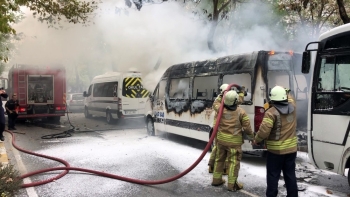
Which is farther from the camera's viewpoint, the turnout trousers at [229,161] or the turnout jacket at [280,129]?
the turnout trousers at [229,161]

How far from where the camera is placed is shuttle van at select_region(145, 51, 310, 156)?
6.47 meters

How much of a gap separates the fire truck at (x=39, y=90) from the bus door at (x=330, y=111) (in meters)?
12.5

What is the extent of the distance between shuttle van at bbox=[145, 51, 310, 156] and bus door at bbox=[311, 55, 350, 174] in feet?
4.65

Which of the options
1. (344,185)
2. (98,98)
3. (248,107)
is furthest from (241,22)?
(344,185)

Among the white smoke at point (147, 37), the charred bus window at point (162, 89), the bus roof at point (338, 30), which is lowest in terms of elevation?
the charred bus window at point (162, 89)

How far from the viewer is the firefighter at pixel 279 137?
4.31m

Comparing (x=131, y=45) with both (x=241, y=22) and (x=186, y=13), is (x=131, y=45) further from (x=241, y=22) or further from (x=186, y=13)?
(x=241, y=22)

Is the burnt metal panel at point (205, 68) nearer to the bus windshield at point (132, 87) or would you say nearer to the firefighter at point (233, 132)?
the firefighter at point (233, 132)

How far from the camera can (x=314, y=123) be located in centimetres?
501

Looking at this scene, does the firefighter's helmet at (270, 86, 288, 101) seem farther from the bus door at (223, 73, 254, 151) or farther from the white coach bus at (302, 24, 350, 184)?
the bus door at (223, 73, 254, 151)

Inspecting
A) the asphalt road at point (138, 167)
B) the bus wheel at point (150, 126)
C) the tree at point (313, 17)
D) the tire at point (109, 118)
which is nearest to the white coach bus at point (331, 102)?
the asphalt road at point (138, 167)

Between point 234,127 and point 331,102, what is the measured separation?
1.44 meters

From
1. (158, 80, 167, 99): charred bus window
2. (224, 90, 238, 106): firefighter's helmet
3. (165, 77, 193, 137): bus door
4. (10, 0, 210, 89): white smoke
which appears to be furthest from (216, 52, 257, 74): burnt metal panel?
(10, 0, 210, 89): white smoke

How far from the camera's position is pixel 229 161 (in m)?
5.18
